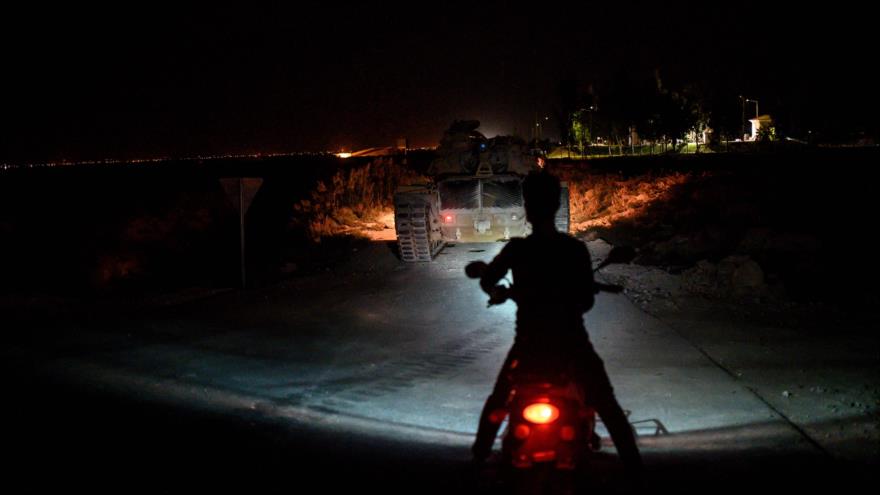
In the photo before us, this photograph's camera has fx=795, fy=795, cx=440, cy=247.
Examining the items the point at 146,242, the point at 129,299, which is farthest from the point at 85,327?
the point at 146,242

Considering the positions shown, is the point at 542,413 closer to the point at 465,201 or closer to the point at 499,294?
the point at 499,294

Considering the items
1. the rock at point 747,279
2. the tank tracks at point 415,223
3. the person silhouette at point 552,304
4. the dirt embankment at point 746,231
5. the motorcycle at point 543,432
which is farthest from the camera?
the tank tracks at point 415,223

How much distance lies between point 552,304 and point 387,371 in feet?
17.6

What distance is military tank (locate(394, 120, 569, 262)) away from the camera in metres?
19.2

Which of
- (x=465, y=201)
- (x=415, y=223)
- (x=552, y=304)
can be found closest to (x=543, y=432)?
(x=552, y=304)

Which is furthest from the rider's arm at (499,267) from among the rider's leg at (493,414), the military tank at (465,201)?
the military tank at (465,201)

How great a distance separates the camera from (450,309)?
13.4m

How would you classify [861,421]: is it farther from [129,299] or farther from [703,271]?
Result: [129,299]

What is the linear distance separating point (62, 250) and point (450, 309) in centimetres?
1933

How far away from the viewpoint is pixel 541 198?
4.50 metres

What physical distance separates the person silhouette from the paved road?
115 centimetres

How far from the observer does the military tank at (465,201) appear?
19188 mm

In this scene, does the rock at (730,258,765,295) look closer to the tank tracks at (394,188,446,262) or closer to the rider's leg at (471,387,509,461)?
the tank tracks at (394,188,446,262)

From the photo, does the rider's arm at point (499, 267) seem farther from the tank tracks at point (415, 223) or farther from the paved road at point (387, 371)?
the tank tracks at point (415, 223)
